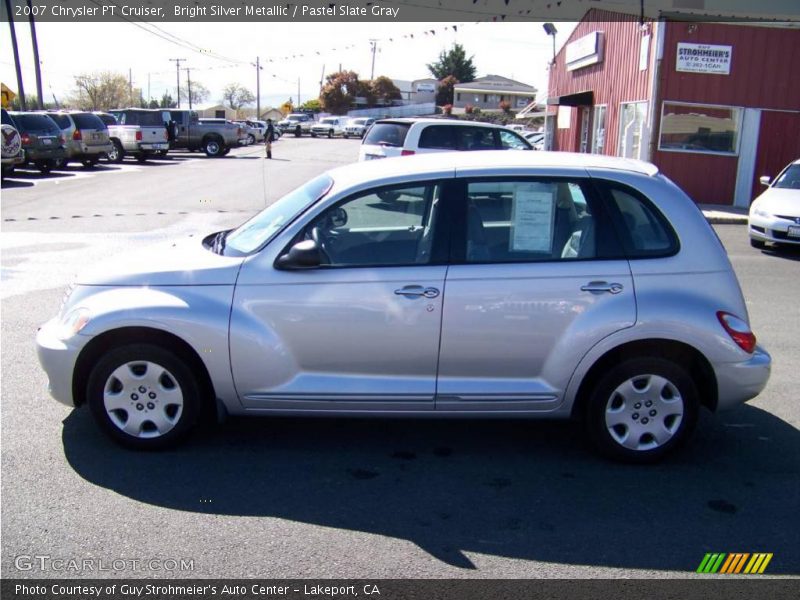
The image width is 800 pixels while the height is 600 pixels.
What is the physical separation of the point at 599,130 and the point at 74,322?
861 inches

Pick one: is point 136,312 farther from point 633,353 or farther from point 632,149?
point 632,149

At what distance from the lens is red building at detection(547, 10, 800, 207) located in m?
18.3

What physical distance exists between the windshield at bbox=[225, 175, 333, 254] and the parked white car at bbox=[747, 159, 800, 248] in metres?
9.44

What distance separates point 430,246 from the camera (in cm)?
455

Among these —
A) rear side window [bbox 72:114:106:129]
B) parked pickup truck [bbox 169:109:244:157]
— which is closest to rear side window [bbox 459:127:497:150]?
rear side window [bbox 72:114:106:129]

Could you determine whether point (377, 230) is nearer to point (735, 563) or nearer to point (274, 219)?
point (274, 219)

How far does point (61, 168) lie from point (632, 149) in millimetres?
18507

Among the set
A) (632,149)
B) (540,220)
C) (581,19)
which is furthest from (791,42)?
(540,220)

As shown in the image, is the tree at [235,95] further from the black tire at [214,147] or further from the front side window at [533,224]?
the front side window at [533,224]

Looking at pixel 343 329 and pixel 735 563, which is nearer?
pixel 735 563

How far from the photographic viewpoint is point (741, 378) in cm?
454

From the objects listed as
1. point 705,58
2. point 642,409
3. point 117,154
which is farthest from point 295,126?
point 642,409

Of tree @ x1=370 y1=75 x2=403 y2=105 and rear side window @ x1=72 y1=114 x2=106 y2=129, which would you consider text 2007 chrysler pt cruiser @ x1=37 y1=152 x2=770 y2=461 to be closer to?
rear side window @ x1=72 y1=114 x2=106 y2=129

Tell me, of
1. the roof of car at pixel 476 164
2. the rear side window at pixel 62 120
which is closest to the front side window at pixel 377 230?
the roof of car at pixel 476 164
